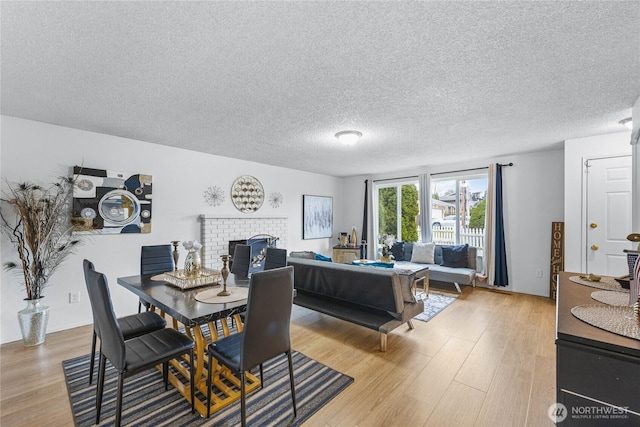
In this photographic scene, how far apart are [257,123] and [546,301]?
5.00 meters

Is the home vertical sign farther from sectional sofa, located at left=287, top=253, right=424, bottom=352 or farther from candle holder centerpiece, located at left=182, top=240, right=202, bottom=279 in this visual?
candle holder centerpiece, located at left=182, top=240, right=202, bottom=279

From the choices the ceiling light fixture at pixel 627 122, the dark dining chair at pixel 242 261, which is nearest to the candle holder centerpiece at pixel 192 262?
the dark dining chair at pixel 242 261

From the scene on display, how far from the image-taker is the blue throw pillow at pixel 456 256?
5035 mm

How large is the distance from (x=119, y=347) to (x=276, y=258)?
1636mm

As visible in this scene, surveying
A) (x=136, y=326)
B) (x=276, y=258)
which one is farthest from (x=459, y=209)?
(x=136, y=326)

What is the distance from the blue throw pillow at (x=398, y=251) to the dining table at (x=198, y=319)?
404 centimetres

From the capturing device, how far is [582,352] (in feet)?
3.19

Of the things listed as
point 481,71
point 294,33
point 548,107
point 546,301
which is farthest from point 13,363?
point 546,301

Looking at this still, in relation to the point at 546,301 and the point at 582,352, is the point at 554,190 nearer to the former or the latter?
the point at 546,301

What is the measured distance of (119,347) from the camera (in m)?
1.58

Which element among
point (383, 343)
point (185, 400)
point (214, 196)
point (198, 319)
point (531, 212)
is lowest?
point (185, 400)

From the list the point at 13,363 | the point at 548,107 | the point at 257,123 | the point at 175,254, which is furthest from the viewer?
the point at 257,123

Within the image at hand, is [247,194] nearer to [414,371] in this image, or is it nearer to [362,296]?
[362,296]

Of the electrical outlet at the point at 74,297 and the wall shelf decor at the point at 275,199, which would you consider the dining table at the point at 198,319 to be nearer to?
the electrical outlet at the point at 74,297
